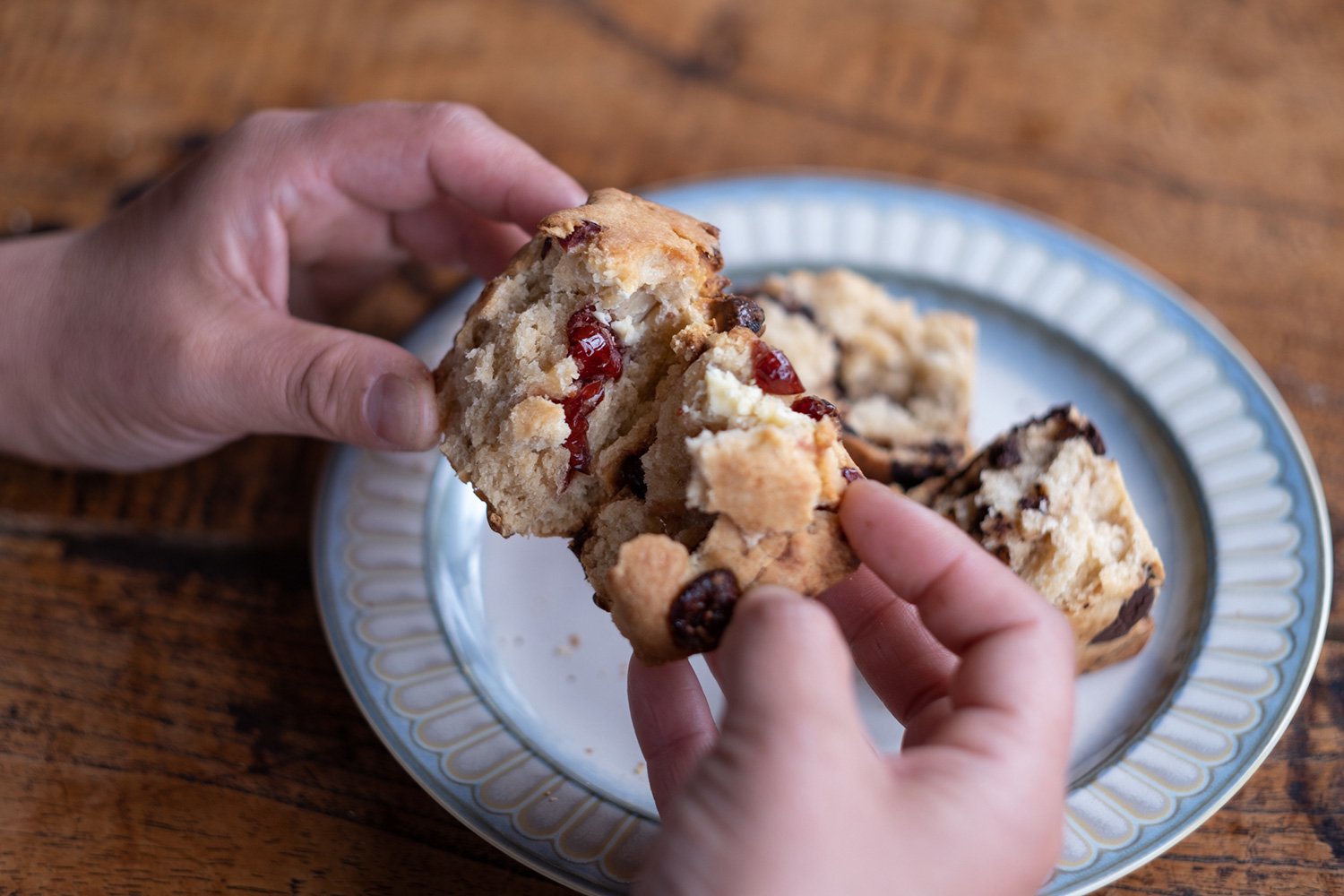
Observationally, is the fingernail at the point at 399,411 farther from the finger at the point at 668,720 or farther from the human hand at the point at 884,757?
the human hand at the point at 884,757

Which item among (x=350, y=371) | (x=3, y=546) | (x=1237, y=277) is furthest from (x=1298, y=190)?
(x=3, y=546)

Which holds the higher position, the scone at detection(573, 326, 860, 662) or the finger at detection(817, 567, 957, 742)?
the scone at detection(573, 326, 860, 662)

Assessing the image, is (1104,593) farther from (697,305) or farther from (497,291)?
(497,291)

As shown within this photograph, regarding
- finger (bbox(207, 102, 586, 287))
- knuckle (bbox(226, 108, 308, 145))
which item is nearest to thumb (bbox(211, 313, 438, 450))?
finger (bbox(207, 102, 586, 287))

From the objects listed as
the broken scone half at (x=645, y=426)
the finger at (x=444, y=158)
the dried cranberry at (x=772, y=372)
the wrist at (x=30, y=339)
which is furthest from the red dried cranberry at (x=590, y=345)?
the wrist at (x=30, y=339)

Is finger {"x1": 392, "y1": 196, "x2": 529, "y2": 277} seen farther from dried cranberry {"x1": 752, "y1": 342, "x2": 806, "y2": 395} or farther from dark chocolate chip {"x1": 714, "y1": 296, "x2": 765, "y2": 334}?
dried cranberry {"x1": 752, "y1": 342, "x2": 806, "y2": 395}

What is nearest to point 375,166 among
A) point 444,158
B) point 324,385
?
point 444,158
